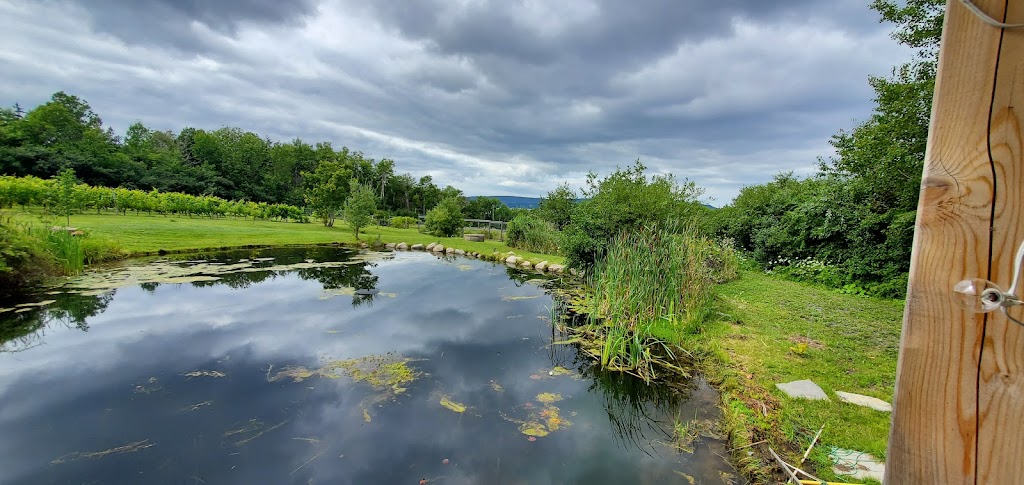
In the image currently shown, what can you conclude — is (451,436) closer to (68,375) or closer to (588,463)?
(588,463)

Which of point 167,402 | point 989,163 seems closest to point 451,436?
point 167,402

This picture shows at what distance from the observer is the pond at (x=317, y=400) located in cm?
279

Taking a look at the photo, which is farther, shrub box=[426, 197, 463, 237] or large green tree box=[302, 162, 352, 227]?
large green tree box=[302, 162, 352, 227]

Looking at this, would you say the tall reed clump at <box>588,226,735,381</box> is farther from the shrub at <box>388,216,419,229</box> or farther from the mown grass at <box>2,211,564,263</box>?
the shrub at <box>388,216,419,229</box>

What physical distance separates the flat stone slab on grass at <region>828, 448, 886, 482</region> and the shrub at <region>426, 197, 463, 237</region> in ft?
52.8

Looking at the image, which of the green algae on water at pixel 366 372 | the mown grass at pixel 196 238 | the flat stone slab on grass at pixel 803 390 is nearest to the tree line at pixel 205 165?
the mown grass at pixel 196 238

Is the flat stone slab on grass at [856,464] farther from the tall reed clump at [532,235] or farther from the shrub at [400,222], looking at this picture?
the shrub at [400,222]

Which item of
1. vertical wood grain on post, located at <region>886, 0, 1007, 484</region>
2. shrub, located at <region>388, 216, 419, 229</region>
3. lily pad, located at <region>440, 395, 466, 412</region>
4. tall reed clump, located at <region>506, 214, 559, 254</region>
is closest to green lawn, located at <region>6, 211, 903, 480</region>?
lily pad, located at <region>440, 395, 466, 412</region>

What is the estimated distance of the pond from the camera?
2793mm

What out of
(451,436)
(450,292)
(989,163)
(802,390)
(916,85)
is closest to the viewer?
(989,163)

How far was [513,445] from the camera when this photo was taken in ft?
10.2

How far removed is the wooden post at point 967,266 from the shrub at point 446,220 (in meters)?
17.4

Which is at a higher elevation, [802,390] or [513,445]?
[802,390]

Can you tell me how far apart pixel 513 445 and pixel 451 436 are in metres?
0.51
